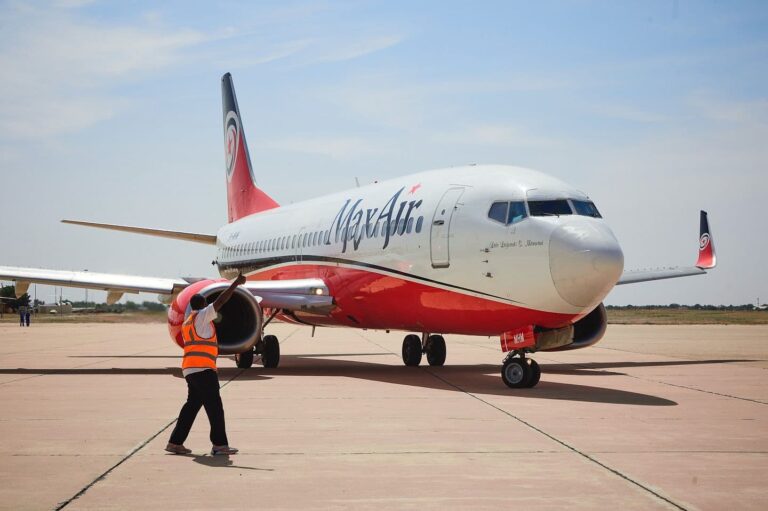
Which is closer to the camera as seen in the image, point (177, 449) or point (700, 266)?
point (177, 449)

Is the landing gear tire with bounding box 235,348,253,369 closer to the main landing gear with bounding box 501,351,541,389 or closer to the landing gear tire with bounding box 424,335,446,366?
the landing gear tire with bounding box 424,335,446,366

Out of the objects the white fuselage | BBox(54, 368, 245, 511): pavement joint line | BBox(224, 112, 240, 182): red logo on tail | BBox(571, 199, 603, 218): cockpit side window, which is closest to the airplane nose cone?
the white fuselage

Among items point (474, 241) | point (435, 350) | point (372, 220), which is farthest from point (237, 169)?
point (474, 241)

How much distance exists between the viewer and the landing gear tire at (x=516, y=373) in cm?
1348

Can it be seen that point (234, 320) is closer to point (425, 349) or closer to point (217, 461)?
point (425, 349)

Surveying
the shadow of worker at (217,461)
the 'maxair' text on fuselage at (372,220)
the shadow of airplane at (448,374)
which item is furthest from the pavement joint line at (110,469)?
the 'maxair' text on fuselage at (372,220)

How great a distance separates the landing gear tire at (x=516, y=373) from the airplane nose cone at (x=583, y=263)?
1275 millimetres

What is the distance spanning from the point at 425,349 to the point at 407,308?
412cm

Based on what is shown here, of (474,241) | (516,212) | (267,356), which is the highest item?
(516,212)

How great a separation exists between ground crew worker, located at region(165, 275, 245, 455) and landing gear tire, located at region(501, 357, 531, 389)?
20.1ft

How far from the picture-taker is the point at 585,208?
45.5 ft

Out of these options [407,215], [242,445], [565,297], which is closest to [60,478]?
[242,445]

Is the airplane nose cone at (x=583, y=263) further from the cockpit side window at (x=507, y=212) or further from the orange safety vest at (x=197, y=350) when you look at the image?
the orange safety vest at (x=197, y=350)

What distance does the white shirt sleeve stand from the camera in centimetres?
836
